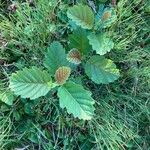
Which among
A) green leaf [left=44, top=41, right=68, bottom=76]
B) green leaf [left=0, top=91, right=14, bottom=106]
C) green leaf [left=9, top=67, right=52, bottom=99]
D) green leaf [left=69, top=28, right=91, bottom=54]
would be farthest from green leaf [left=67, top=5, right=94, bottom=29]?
green leaf [left=0, top=91, right=14, bottom=106]

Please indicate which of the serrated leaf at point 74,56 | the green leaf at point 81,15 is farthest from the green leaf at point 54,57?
the green leaf at point 81,15

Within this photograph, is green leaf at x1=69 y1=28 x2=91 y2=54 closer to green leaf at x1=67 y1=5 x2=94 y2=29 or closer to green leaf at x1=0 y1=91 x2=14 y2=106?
green leaf at x1=67 y1=5 x2=94 y2=29

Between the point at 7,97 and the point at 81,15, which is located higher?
the point at 81,15

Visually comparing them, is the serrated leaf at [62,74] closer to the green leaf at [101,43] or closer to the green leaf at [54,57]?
the green leaf at [54,57]

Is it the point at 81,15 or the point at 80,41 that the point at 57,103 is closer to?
the point at 80,41

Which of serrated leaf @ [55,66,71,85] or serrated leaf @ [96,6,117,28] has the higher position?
serrated leaf @ [96,6,117,28]

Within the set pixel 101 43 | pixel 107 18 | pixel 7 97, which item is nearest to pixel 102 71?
pixel 101 43
